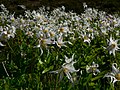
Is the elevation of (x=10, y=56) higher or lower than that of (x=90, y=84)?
higher

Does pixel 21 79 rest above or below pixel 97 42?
below

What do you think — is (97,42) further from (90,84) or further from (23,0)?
(23,0)

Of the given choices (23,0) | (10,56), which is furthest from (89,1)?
(10,56)

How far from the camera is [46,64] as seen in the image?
5.23 meters

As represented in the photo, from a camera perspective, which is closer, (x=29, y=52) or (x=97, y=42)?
(x=29, y=52)

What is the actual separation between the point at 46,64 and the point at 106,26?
7.26 ft

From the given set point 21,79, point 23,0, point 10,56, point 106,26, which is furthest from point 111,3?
point 21,79

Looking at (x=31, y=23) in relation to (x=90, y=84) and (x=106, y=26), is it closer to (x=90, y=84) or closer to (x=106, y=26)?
(x=106, y=26)

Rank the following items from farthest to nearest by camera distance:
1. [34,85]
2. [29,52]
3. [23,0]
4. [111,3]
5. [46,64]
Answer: [23,0] < [111,3] < [29,52] < [46,64] < [34,85]

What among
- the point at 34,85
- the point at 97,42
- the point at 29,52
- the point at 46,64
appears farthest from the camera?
the point at 97,42

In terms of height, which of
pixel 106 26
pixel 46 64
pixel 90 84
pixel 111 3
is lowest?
pixel 90 84

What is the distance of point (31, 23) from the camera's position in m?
7.21

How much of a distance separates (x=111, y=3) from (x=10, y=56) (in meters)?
14.7

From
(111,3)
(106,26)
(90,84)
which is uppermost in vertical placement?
(111,3)
